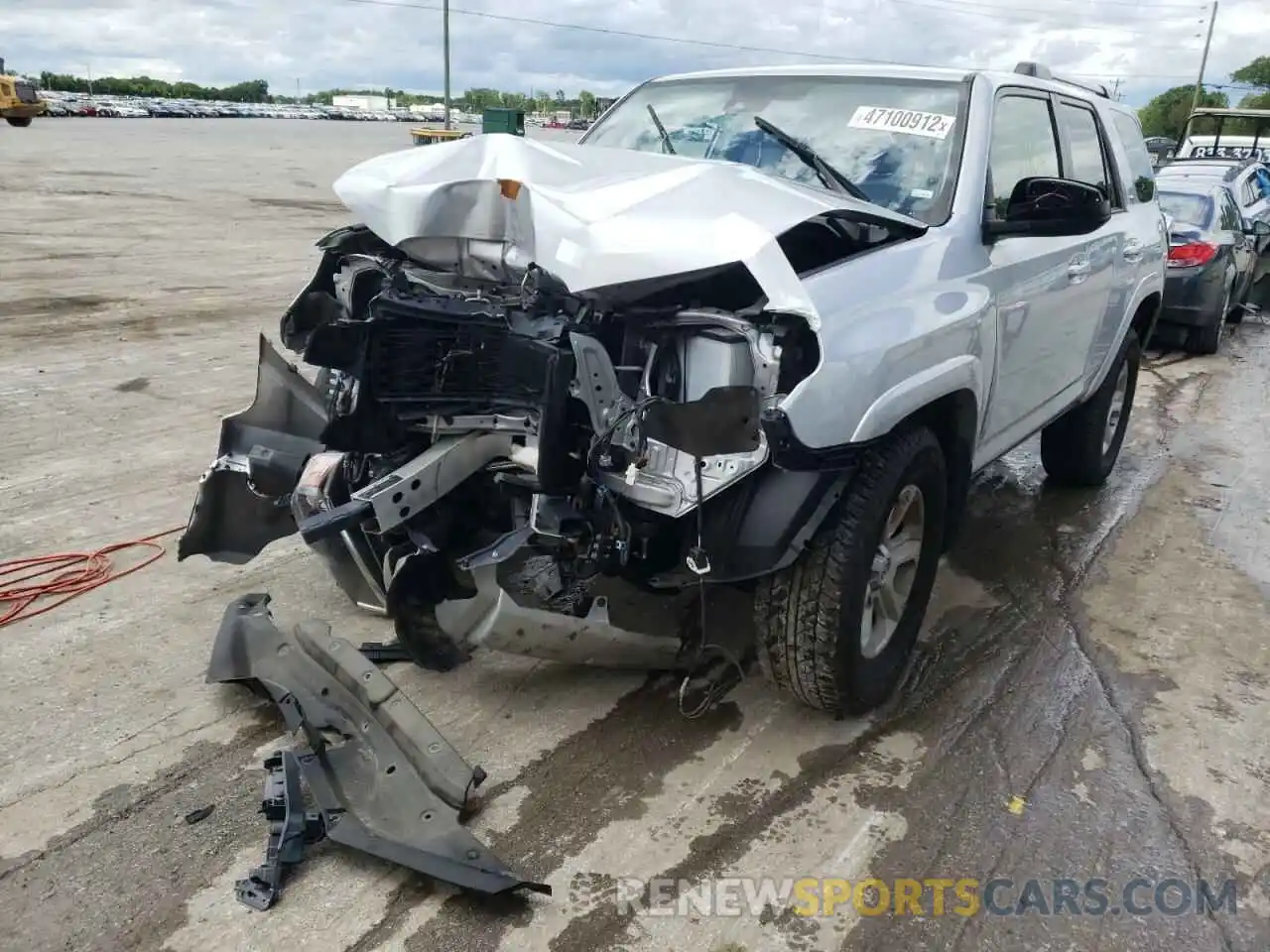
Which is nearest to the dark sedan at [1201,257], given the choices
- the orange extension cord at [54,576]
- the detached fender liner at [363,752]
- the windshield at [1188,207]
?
the windshield at [1188,207]

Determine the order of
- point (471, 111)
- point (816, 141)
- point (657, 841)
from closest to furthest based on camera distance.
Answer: point (657, 841) → point (816, 141) → point (471, 111)

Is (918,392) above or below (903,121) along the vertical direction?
below

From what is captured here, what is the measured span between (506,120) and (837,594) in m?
18.3

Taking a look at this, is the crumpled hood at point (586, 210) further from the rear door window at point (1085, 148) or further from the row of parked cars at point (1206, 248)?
the row of parked cars at point (1206, 248)

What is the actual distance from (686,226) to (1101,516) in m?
3.70

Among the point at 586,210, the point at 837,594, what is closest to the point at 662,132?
the point at 586,210

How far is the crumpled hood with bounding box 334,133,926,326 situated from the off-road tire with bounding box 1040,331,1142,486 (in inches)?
104

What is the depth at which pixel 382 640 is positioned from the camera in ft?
12.3

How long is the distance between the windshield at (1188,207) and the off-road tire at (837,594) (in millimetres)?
8595

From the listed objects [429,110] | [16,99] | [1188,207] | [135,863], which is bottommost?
[135,863]

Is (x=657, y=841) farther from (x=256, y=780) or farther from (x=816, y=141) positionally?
(x=816, y=141)

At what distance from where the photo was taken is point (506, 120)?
63.9 feet

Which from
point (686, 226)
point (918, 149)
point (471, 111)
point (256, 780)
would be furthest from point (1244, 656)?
point (471, 111)

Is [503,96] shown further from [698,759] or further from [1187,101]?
[698,759]
